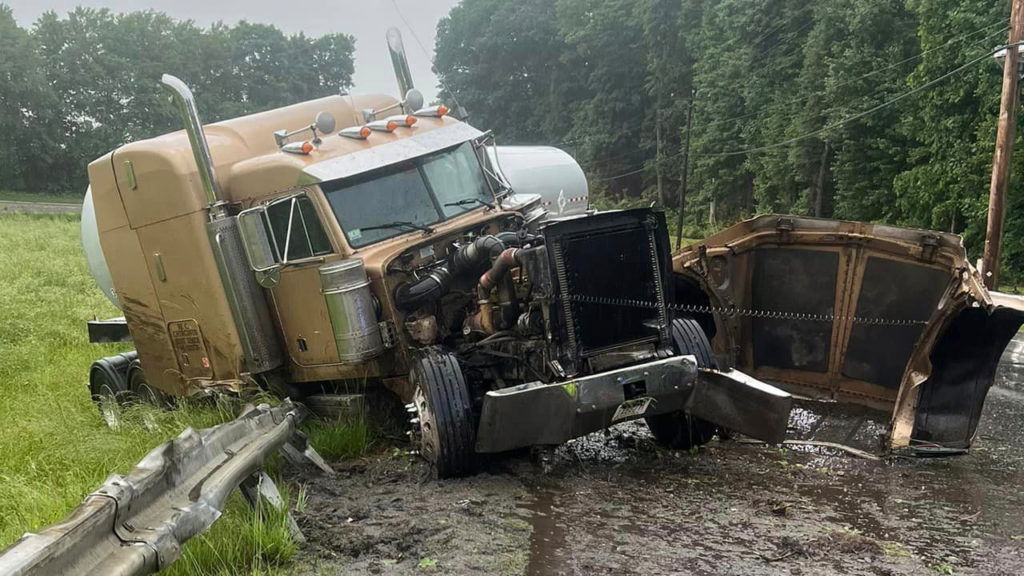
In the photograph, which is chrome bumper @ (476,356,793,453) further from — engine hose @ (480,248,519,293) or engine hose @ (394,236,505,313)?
engine hose @ (394,236,505,313)

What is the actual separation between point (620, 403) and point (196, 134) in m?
3.87

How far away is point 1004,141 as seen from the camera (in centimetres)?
1376

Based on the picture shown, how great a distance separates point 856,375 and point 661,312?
2.78 metres

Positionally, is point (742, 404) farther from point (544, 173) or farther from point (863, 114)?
point (863, 114)

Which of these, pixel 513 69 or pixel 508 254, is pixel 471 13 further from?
pixel 508 254

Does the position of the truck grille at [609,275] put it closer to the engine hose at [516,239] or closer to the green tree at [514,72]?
the engine hose at [516,239]

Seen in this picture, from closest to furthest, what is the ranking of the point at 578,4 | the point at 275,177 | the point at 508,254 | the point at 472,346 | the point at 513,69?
the point at 508,254 < the point at 472,346 < the point at 275,177 < the point at 578,4 < the point at 513,69

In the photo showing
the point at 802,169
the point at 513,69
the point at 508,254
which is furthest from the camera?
the point at 513,69

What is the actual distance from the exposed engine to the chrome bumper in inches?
12.4

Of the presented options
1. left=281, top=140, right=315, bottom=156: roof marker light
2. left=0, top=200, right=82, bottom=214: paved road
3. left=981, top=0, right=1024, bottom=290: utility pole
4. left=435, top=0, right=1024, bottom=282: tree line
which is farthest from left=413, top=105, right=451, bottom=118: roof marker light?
left=0, top=200, right=82, bottom=214: paved road

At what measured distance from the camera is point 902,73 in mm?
25922

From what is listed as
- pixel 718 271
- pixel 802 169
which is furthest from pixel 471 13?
pixel 718 271

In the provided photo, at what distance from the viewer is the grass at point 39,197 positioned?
Result: 4765cm

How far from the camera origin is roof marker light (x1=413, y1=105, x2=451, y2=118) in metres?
7.45
